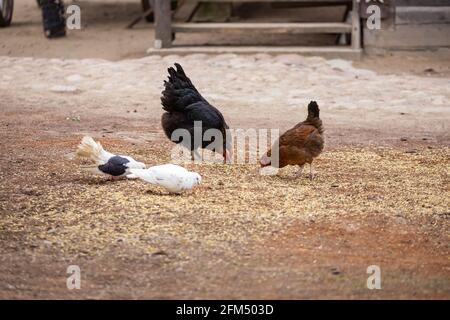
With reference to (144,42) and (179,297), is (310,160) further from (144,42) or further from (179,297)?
(144,42)

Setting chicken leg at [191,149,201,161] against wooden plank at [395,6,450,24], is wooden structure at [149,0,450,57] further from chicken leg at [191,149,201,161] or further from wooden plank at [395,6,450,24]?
chicken leg at [191,149,201,161]

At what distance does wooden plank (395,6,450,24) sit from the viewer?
40.7ft

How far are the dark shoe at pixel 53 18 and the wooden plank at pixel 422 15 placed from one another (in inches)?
213

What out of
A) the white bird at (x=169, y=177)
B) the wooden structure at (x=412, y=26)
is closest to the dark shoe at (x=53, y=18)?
the wooden structure at (x=412, y=26)

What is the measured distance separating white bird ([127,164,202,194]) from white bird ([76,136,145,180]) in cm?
29

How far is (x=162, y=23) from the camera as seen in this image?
508 inches

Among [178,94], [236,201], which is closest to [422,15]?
[178,94]

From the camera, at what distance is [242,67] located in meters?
12.0

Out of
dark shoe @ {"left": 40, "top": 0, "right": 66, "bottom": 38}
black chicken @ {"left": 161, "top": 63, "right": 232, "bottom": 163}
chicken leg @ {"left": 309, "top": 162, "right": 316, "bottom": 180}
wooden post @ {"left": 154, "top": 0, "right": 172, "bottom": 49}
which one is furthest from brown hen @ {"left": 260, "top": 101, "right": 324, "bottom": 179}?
dark shoe @ {"left": 40, "top": 0, "right": 66, "bottom": 38}

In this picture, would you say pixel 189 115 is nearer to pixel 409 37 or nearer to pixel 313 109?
pixel 313 109

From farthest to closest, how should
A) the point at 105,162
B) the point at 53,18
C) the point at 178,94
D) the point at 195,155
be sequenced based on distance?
the point at 53,18 < the point at 195,155 < the point at 178,94 < the point at 105,162

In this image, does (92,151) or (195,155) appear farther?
(195,155)

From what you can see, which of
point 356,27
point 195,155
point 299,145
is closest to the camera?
point 299,145

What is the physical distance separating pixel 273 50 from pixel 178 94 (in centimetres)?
560
